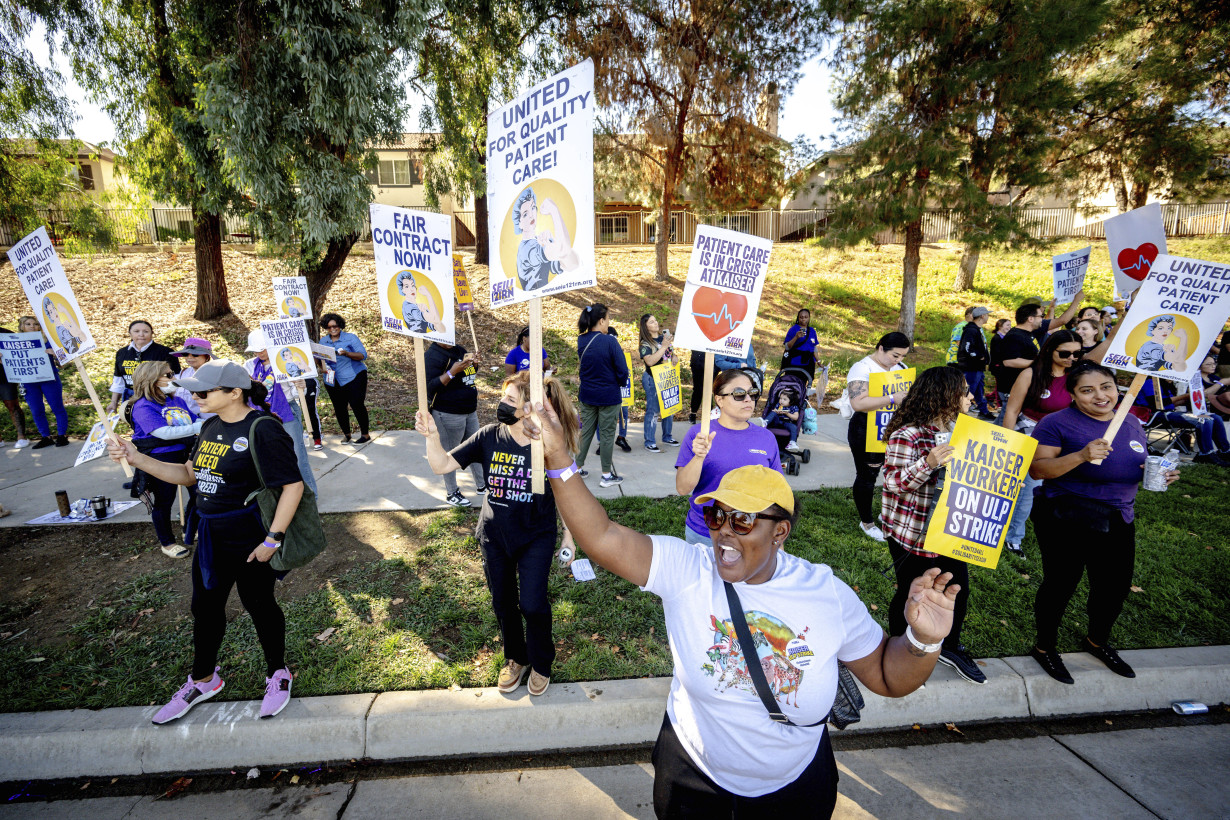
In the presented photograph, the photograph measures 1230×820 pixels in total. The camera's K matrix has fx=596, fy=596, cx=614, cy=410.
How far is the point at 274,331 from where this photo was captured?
7109 mm

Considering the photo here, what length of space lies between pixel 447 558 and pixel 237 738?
2212 mm

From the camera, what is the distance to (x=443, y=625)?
459 cm

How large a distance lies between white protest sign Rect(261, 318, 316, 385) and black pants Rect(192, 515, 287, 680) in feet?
12.7

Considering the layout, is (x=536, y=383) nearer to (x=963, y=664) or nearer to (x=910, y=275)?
(x=963, y=664)

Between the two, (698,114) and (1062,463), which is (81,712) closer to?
(1062,463)

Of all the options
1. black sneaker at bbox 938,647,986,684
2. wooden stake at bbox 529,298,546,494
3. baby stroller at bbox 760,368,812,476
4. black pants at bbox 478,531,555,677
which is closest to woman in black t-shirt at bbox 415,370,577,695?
black pants at bbox 478,531,555,677

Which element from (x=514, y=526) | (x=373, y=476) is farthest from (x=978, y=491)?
(x=373, y=476)

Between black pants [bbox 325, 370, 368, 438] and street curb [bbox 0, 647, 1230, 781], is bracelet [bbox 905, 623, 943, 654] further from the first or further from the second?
black pants [bbox 325, 370, 368, 438]

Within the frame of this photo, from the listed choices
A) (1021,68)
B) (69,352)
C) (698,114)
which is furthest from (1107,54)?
(69,352)

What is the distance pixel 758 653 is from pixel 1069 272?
8472 millimetres

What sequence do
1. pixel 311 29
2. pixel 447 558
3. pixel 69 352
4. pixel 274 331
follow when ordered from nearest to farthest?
pixel 69 352 < pixel 447 558 < pixel 274 331 < pixel 311 29

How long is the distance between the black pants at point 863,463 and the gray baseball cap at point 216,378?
4884 millimetres

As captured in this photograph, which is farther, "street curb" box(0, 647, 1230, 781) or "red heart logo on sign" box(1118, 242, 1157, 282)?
"red heart logo on sign" box(1118, 242, 1157, 282)

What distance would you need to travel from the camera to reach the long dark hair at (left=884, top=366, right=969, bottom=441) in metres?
3.72
